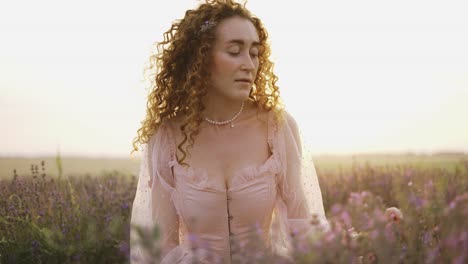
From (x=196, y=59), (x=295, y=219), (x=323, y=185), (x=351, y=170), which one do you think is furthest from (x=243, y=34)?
(x=351, y=170)

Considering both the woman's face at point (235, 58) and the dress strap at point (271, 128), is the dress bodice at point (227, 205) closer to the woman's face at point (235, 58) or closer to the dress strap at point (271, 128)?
the dress strap at point (271, 128)

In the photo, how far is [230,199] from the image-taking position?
2.89m

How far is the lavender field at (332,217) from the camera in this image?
1.33 m

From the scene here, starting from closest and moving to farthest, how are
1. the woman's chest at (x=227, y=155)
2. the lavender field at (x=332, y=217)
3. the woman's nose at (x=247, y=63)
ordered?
the lavender field at (x=332, y=217), the woman's nose at (x=247, y=63), the woman's chest at (x=227, y=155)

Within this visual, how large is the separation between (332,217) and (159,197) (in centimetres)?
148

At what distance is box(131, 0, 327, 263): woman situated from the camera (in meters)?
2.88

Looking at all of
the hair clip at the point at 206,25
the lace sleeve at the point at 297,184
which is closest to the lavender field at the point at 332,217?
the lace sleeve at the point at 297,184

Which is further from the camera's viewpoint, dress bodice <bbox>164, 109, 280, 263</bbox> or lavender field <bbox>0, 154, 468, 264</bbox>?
dress bodice <bbox>164, 109, 280, 263</bbox>

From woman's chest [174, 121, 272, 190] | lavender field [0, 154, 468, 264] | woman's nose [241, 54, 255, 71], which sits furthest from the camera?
woman's chest [174, 121, 272, 190]

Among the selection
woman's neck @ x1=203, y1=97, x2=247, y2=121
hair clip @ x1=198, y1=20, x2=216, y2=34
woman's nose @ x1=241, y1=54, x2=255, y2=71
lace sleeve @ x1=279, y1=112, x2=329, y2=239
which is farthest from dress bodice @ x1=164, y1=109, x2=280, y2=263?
hair clip @ x1=198, y1=20, x2=216, y2=34

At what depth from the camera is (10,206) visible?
4.52 meters

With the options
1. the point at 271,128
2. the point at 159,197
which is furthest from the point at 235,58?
the point at 159,197

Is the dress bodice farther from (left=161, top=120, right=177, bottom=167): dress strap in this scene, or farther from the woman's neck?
the woman's neck

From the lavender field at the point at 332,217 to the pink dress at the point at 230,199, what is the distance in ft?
1.28
